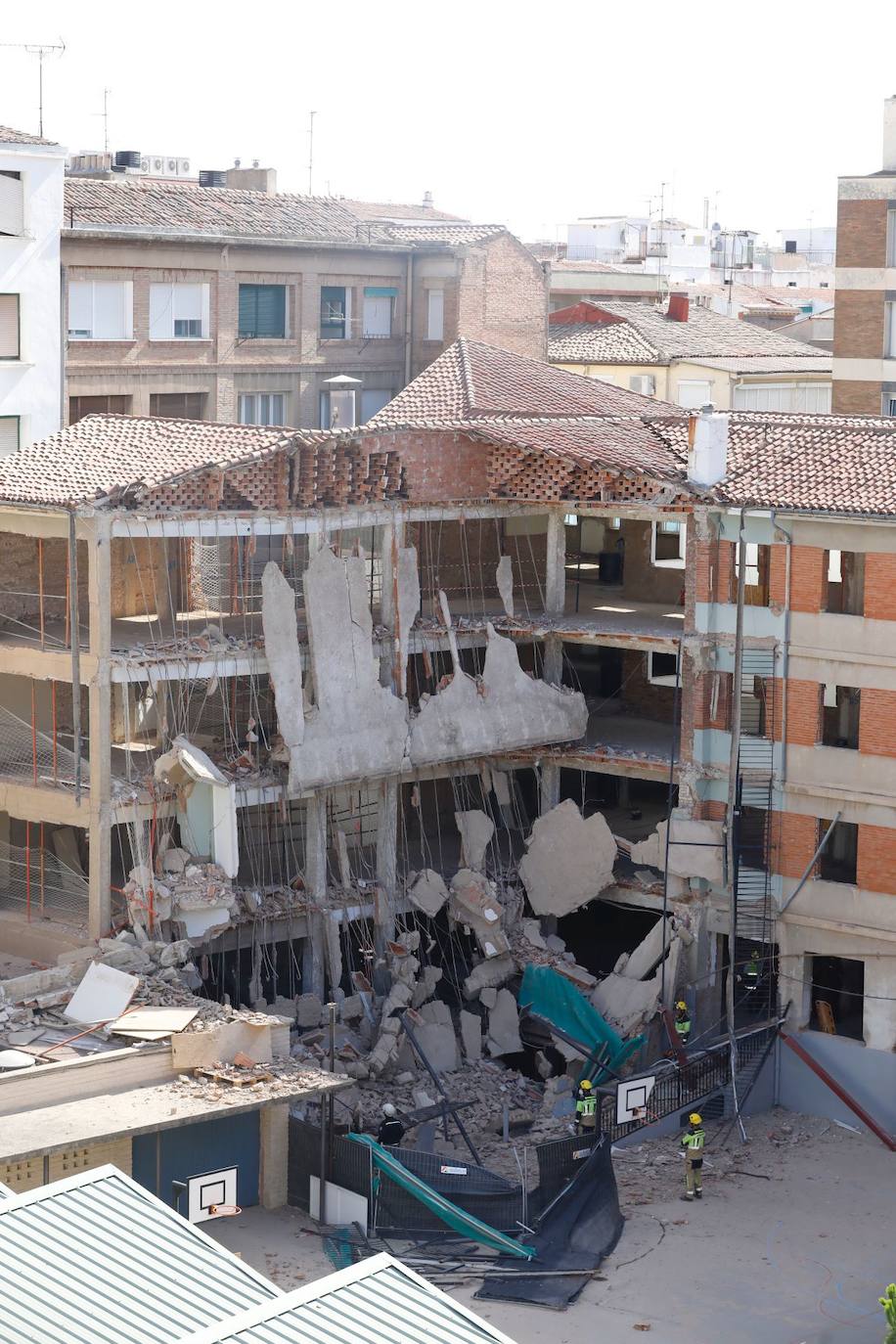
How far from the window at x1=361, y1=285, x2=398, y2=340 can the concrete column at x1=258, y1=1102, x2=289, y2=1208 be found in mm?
32320

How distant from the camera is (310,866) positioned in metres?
41.2

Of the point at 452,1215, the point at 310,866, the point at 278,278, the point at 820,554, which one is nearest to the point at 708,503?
the point at 820,554

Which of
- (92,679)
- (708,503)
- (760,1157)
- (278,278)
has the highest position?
(278,278)

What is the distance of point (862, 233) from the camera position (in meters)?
55.2

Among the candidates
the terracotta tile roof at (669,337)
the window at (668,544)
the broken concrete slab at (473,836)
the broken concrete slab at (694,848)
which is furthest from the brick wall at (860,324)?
the broken concrete slab at (473,836)

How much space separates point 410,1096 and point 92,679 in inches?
378

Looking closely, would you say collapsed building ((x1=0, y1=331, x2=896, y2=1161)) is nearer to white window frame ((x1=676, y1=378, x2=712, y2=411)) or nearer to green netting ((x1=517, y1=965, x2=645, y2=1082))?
green netting ((x1=517, y1=965, x2=645, y2=1082))

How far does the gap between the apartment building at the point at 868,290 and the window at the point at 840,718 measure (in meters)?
16.7

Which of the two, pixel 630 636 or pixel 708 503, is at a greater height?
pixel 708 503

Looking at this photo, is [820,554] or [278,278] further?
[278,278]

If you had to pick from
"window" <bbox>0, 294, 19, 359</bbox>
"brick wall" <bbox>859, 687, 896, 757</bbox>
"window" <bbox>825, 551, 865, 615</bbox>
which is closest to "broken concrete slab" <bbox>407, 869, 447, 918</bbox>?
"brick wall" <bbox>859, 687, 896, 757</bbox>

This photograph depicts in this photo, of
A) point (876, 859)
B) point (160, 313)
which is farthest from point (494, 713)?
point (160, 313)

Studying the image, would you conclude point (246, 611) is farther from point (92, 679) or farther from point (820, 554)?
point (820, 554)

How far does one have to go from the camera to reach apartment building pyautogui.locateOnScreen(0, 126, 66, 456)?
1993 inches
